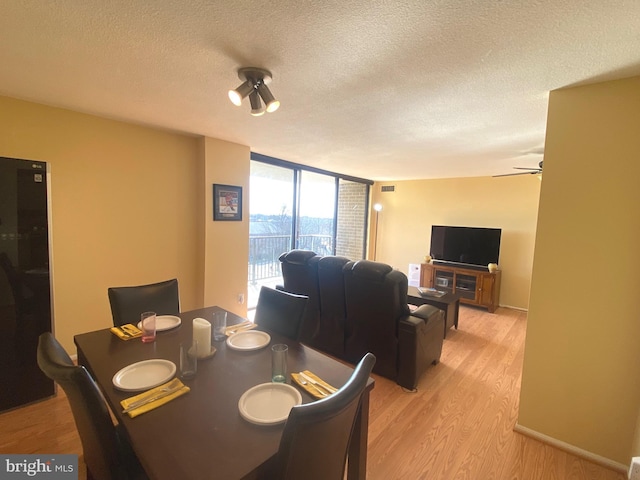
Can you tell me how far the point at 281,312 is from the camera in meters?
1.94

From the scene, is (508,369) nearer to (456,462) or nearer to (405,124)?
(456,462)

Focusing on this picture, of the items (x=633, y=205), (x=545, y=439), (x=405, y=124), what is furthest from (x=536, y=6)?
(x=545, y=439)

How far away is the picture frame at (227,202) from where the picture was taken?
340 cm

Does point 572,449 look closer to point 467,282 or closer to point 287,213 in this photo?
point 467,282

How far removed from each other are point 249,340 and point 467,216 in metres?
4.90

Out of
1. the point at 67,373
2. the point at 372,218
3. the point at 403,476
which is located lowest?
the point at 403,476

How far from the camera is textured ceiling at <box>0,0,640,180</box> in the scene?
119 cm

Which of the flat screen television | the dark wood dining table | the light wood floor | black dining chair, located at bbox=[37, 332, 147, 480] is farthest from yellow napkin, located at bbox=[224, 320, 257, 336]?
the flat screen television

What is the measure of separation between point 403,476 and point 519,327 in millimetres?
3289

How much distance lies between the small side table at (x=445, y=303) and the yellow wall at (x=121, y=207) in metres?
2.27

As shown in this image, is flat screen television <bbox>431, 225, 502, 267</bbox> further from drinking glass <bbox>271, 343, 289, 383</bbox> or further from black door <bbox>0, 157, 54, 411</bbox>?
black door <bbox>0, 157, 54, 411</bbox>

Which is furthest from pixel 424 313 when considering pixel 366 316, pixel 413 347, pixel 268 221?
pixel 268 221

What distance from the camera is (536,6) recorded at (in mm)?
1116

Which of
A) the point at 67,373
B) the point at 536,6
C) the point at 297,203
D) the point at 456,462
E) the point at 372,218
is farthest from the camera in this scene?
the point at 372,218
